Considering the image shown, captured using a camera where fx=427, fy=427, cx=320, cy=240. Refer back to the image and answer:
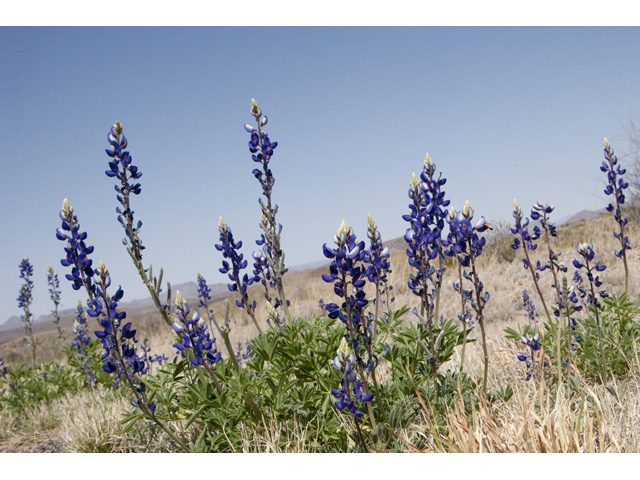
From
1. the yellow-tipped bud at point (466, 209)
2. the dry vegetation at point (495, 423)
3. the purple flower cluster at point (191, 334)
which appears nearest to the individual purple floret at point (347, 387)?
the dry vegetation at point (495, 423)

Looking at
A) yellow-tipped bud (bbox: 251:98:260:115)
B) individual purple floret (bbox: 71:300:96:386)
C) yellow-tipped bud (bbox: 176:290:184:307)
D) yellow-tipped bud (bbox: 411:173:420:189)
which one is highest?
yellow-tipped bud (bbox: 251:98:260:115)

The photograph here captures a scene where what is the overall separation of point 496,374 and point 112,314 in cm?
375

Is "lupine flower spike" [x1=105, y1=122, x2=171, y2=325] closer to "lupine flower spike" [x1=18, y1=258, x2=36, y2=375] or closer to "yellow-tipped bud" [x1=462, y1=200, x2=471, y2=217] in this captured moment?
"yellow-tipped bud" [x1=462, y1=200, x2=471, y2=217]

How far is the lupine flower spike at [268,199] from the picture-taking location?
3848 mm

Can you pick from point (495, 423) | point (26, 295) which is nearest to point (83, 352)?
point (26, 295)

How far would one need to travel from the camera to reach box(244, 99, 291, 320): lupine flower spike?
3848 mm

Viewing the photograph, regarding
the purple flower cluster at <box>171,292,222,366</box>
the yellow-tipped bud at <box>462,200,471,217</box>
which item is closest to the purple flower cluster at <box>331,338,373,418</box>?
the purple flower cluster at <box>171,292,222,366</box>

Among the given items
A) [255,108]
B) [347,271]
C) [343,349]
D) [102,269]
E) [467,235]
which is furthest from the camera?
[255,108]

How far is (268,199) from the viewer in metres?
3.99

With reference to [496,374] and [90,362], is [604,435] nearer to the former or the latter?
[496,374]

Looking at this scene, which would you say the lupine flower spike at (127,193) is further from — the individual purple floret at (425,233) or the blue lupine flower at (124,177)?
the individual purple floret at (425,233)

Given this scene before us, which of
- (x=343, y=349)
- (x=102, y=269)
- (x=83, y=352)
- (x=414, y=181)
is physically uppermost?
(x=414, y=181)

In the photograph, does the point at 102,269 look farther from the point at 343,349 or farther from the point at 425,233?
the point at 425,233
